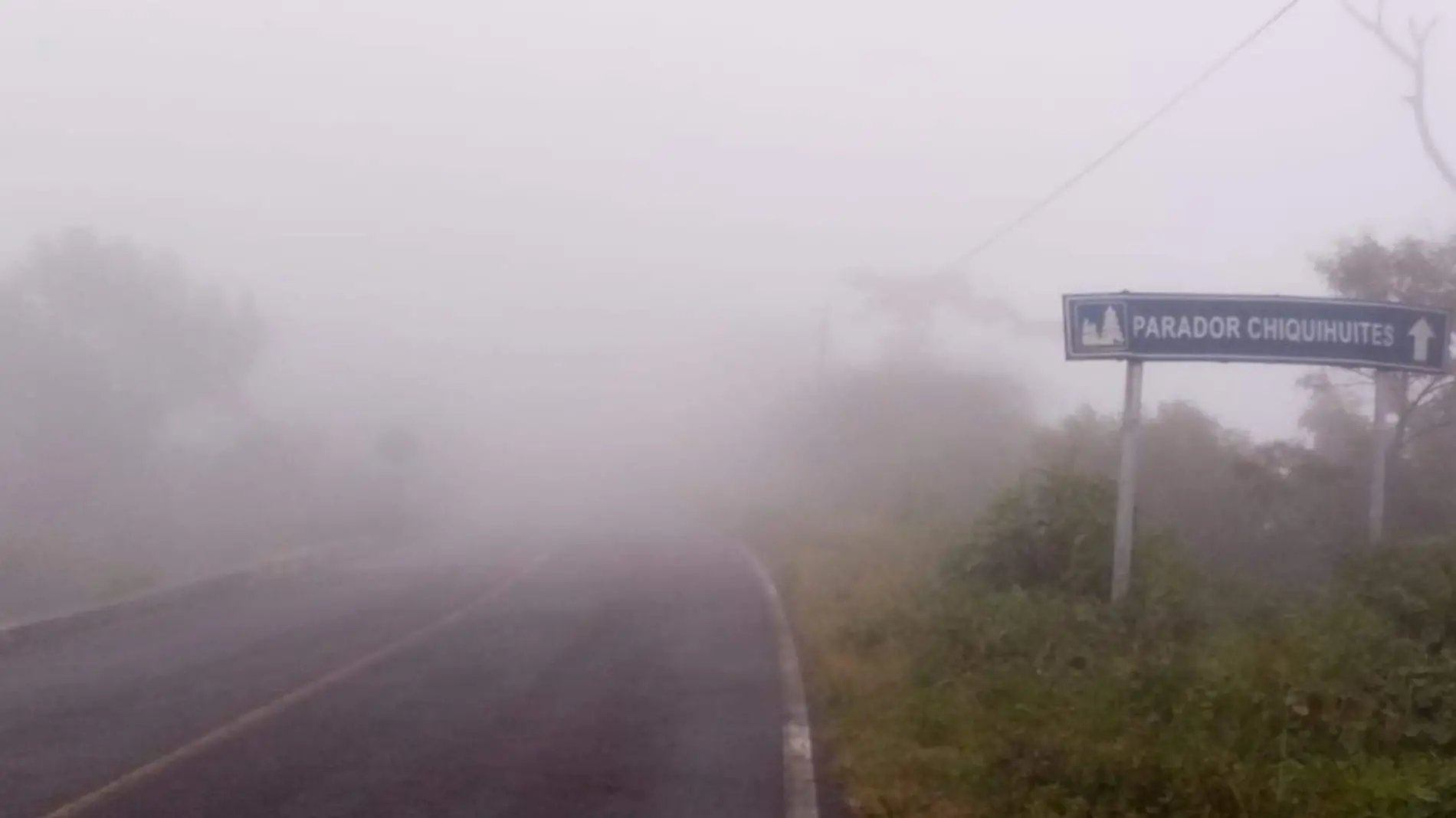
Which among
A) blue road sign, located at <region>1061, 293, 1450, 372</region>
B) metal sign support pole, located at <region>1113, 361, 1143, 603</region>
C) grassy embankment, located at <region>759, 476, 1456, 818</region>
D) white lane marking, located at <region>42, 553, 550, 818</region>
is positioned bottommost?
white lane marking, located at <region>42, 553, 550, 818</region>

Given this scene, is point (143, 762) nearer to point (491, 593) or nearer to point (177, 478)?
point (491, 593)

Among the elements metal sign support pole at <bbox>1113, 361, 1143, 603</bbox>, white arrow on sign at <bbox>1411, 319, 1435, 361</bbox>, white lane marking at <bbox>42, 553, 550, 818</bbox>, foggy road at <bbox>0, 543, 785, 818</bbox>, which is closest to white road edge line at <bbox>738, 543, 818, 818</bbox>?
foggy road at <bbox>0, 543, 785, 818</bbox>

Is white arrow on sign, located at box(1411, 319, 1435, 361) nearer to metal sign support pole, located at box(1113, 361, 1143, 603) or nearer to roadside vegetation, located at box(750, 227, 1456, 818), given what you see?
roadside vegetation, located at box(750, 227, 1456, 818)

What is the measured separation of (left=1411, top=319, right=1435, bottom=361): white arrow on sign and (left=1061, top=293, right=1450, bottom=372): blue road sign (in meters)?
0.74

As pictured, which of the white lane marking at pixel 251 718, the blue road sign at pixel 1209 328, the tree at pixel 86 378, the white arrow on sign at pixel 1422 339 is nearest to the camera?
the white lane marking at pixel 251 718

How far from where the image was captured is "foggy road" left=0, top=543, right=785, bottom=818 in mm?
9203

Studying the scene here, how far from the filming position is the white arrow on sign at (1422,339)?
47.7ft

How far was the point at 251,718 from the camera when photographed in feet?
38.7

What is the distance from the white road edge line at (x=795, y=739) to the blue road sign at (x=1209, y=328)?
3856 millimetres

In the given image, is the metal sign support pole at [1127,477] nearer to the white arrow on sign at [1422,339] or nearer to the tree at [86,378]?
the white arrow on sign at [1422,339]

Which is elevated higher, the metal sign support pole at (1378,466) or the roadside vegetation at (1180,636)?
the metal sign support pole at (1378,466)

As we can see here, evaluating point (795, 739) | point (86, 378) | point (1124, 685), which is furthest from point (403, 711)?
point (86, 378)

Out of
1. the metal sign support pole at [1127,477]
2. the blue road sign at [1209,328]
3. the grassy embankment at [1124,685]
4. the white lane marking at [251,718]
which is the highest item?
the blue road sign at [1209,328]

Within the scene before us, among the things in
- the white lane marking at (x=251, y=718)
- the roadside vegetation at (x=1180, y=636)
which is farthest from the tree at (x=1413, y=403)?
the white lane marking at (x=251, y=718)
